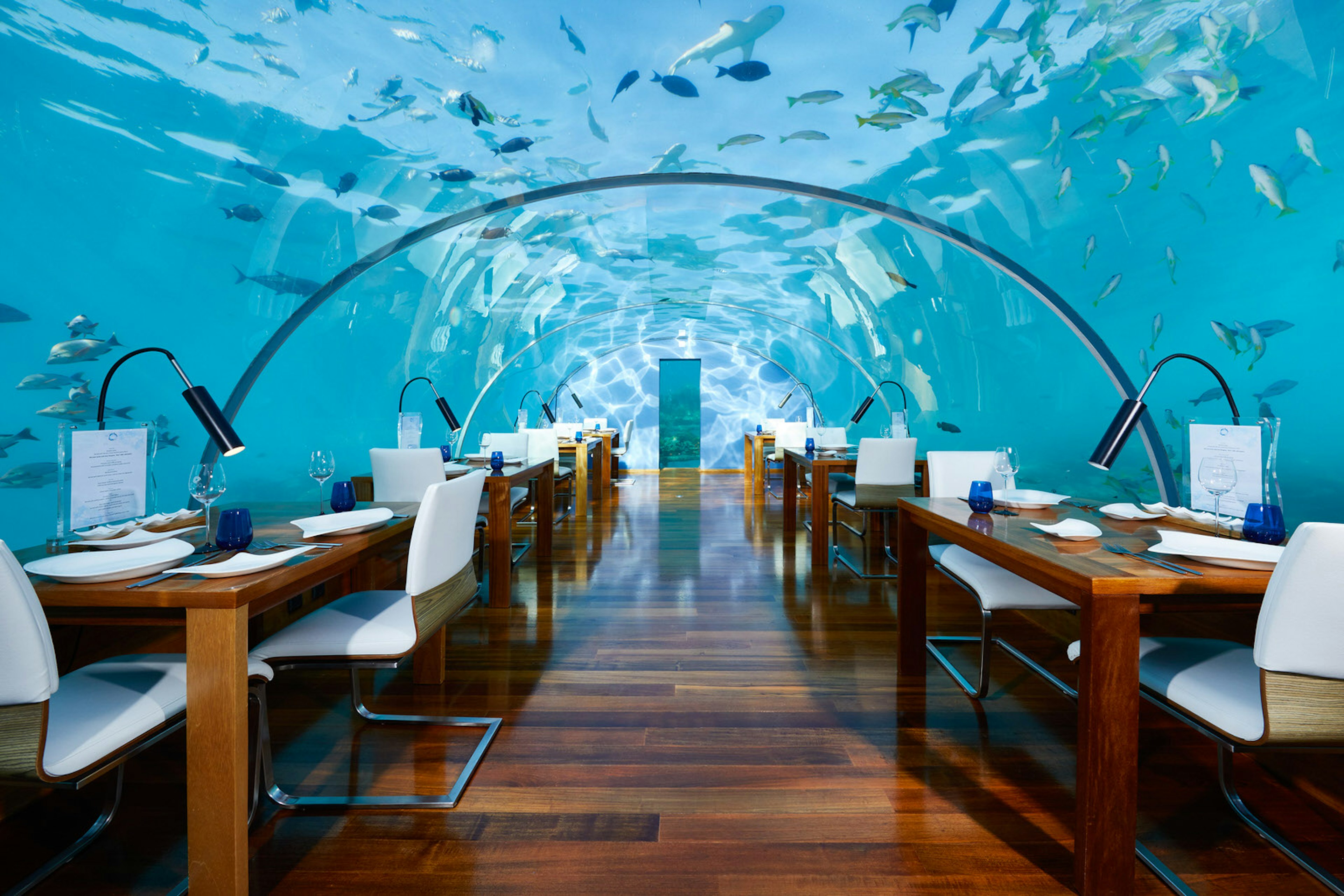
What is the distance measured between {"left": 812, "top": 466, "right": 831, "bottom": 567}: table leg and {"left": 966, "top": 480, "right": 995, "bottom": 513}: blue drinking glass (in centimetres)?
222

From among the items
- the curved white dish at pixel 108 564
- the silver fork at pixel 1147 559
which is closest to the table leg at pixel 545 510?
the curved white dish at pixel 108 564

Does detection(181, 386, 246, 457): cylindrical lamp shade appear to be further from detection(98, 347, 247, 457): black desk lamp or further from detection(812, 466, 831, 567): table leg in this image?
detection(812, 466, 831, 567): table leg

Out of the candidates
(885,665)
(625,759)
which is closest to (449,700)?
(625,759)

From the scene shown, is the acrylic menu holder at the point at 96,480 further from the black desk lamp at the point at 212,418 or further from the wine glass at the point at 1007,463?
the wine glass at the point at 1007,463

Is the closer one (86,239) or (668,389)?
(86,239)

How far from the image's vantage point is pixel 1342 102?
7.06 feet

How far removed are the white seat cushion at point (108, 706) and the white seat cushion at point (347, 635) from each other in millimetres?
187

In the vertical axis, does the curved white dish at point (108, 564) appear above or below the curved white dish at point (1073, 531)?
below

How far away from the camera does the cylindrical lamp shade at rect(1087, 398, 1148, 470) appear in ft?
6.10

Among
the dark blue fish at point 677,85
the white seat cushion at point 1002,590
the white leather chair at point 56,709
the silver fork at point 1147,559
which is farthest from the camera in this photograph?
the dark blue fish at point 677,85

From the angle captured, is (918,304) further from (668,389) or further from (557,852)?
(668,389)

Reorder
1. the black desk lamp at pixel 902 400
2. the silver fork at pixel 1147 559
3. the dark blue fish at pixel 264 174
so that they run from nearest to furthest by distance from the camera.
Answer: the silver fork at pixel 1147 559 < the dark blue fish at pixel 264 174 < the black desk lamp at pixel 902 400

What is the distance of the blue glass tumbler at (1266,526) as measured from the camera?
65.5 inches

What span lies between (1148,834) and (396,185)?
4.85 meters
